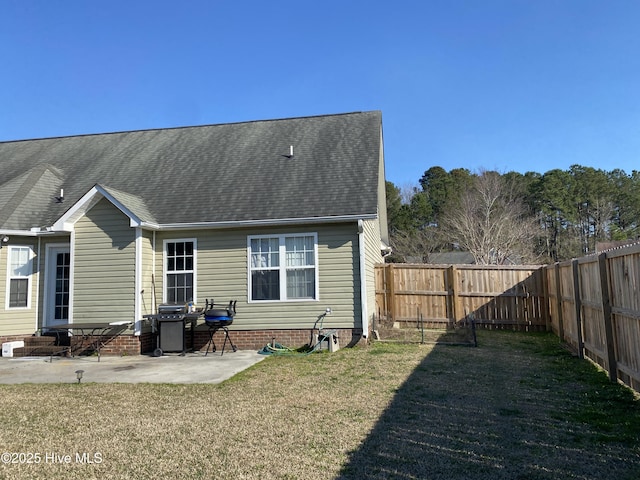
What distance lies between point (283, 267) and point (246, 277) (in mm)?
971

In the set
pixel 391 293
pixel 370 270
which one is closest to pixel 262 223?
pixel 370 270

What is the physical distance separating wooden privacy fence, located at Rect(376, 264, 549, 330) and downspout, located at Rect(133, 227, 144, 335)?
22.7 feet

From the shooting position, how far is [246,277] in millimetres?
11578

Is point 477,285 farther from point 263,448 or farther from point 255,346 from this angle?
point 263,448

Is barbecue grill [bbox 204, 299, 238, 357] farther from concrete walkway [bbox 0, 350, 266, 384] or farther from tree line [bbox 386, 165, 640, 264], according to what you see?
tree line [bbox 386, 165, 640, 264]

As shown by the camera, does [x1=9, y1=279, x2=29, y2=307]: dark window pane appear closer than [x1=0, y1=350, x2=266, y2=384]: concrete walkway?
No

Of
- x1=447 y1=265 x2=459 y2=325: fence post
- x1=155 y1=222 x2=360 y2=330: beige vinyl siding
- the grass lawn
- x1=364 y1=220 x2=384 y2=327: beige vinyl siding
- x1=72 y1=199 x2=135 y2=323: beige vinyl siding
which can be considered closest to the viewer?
the grass lawn

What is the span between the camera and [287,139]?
1488cm

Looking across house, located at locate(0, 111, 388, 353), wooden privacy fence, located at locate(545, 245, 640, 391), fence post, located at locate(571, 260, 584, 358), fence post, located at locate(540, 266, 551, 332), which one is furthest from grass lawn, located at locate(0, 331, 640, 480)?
fence post, located at locate(540, 266, 551, 332)

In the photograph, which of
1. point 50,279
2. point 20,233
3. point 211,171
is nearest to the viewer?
point 20,233

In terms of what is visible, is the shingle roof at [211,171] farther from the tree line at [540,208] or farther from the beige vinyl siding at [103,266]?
the tree line at [540,208]

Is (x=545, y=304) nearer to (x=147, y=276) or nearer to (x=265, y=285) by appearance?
(x=265, y=285)

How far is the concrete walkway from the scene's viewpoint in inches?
322

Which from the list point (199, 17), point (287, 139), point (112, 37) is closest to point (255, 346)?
point (287, 139)
